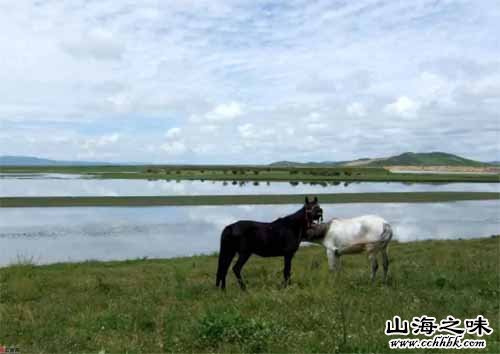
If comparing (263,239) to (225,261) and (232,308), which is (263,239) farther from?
(232,308)

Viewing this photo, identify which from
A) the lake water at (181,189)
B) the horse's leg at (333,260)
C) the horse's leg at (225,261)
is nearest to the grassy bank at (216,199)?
the lake water at (181,189)

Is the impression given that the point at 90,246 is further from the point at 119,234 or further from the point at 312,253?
the point at 312,253

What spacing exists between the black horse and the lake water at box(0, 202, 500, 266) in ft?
35.2

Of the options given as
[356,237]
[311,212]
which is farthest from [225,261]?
[356,237]

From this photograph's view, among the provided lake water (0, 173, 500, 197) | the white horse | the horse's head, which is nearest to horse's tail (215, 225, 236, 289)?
the horse's head

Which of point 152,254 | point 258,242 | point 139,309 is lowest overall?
point 152,254

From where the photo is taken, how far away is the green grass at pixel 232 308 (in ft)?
23.1

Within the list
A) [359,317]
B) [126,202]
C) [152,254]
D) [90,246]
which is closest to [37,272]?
[152,254]

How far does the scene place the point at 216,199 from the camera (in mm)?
44625

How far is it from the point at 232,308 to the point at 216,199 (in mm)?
36156

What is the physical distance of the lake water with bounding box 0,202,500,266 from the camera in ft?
72.4

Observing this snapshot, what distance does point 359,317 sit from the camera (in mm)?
8031

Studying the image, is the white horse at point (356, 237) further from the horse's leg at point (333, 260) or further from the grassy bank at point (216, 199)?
the grassy bank at point (216, 199)

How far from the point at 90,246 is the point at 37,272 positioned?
864 cm
